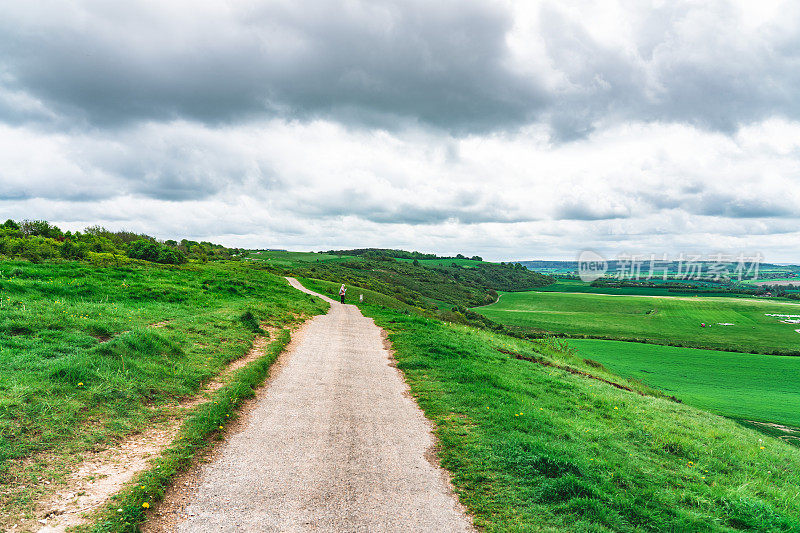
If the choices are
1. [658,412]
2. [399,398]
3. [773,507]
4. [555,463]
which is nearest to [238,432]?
[399,398]

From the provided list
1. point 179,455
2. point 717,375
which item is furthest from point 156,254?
point 717,375

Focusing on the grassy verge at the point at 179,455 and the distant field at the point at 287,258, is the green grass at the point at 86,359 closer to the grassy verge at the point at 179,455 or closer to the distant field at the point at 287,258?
the grassy verge at the point at 179,455

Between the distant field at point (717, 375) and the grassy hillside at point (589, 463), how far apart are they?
25.6 m

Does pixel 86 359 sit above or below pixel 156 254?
below

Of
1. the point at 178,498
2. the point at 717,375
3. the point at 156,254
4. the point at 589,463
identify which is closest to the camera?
the point at 178,498

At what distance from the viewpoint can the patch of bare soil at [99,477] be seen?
5035 millimetres

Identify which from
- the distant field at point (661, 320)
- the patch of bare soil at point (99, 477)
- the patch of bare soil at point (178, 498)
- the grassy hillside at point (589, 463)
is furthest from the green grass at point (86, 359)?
the distant field at point (661, 320)

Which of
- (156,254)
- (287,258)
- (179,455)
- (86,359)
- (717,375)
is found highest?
(156,254)

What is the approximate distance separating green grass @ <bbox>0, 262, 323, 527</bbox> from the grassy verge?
0.97 m

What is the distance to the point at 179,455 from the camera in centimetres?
684

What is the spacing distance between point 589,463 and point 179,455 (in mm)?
7962

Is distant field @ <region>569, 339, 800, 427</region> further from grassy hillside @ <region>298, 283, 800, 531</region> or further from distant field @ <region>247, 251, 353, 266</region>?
distant field @ <region>247, 251, 353, 266</region>

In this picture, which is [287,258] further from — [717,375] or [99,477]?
A: [99,477]

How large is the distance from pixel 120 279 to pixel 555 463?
24951mm
